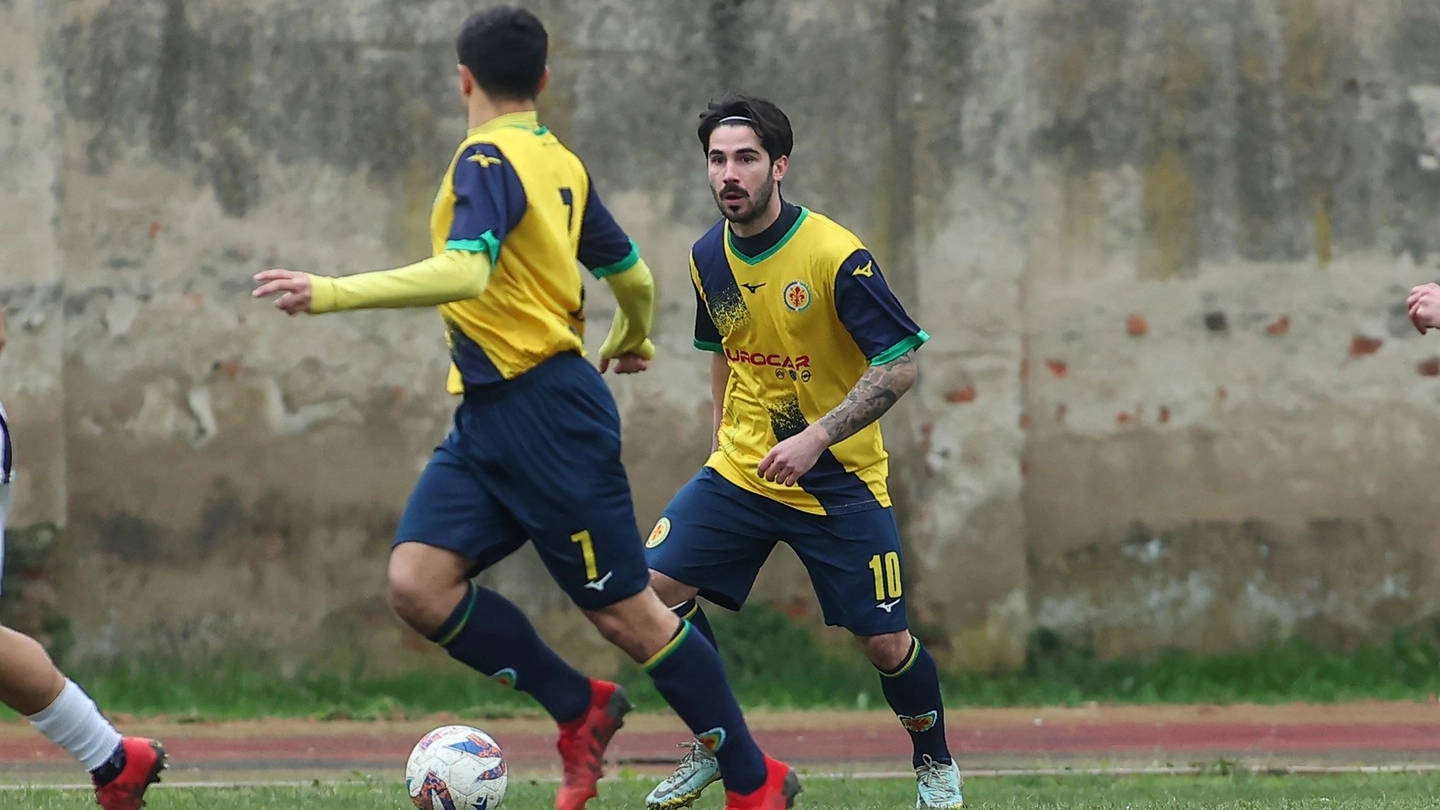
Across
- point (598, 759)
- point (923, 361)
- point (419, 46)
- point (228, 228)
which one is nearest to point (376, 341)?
point (228, 228)

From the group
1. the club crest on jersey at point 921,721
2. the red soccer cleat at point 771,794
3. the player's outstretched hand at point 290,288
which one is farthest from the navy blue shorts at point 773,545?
the player's outstretched hand at point 290,288

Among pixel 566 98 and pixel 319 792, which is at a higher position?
pixel 566 98

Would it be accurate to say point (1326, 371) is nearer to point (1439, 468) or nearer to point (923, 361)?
point (1439, 468)

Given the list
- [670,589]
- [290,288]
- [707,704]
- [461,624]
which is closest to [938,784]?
[670,589]

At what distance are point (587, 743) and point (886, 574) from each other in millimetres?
1341

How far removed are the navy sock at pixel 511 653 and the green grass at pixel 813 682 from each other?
411cm

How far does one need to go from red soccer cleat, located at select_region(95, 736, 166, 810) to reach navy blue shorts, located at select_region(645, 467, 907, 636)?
1.65m

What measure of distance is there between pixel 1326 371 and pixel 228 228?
5.45 meters

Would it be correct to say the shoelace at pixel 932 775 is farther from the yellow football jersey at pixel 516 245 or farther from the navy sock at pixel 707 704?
the yellow football jersey at pixel 516 245

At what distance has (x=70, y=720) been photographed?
516 cm

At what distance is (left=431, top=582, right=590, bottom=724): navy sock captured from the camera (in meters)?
4.99

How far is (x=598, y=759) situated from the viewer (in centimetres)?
512

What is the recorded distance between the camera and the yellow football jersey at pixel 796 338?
5926mm

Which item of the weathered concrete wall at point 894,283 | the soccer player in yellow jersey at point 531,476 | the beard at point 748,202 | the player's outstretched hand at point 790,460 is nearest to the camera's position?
the soccer player in yellow jersey at point 531,476
